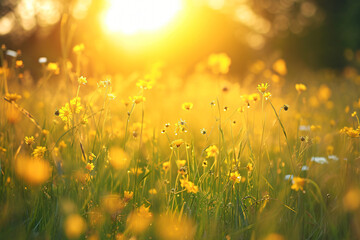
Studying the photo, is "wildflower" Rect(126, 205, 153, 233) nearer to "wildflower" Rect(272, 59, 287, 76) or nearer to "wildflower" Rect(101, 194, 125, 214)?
"wildflower" Rect(101, 194, 125, 214)

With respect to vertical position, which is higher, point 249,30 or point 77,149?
point 249,30

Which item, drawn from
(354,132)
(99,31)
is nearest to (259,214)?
(354,132)

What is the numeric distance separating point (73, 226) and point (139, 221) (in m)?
0.24

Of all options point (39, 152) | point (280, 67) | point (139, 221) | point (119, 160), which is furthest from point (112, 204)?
point (280, 67)

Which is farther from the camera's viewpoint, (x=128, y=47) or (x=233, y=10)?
(x=233, y=10)

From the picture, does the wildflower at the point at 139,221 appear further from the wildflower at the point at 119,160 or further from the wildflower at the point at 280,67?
the wildflower at the point at 280,67

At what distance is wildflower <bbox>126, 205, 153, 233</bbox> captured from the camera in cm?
133

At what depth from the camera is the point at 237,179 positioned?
1483mm

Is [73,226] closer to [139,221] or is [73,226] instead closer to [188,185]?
[139,221]

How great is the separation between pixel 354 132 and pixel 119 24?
145 inches

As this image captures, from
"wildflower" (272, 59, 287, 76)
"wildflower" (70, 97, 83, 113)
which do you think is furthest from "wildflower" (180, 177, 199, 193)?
"wildflower" (272, 59, 287, 76)

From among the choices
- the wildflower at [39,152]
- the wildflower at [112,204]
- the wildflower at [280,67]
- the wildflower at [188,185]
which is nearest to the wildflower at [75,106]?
the wildflower at [39,152]

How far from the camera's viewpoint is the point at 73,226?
124cm

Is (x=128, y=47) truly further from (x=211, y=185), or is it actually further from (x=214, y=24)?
(x=211, y=185)
